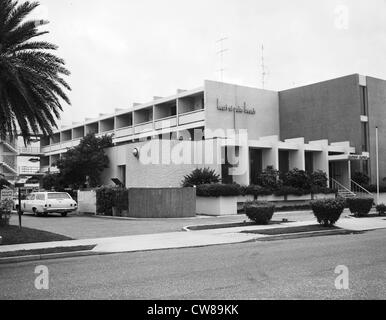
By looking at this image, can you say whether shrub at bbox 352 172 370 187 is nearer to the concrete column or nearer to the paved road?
the concrete column

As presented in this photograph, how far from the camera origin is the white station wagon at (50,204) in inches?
1137

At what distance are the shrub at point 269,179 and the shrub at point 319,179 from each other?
3771 mm

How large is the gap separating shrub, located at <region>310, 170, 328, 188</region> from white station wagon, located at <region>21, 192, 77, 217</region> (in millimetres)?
17684

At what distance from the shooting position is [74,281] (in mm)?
9039

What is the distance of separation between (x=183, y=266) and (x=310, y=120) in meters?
37.4

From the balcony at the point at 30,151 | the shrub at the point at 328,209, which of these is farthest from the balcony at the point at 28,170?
the shrub at the point at 328,209

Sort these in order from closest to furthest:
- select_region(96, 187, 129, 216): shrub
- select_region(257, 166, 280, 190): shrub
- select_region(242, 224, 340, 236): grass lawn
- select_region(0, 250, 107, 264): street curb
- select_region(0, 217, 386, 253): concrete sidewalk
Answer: select_region(0, 250, 107, 264): street curb, select_region(0, 217, 386, 253): concrete sidewalk, select_region(242, 224, 340, 236): grass lawn, select_region(96, 187, 129, 216): shrub, select_region(257, 166, 280, 190): shrub

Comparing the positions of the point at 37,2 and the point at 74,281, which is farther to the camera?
the point at 37,2

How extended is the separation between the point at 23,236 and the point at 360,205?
1766 cm

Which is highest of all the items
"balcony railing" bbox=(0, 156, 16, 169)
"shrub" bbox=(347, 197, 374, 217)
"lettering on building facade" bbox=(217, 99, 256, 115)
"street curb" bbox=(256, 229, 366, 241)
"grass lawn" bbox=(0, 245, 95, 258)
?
"lettering on building facade" bbox=(217, 99, 256, 115)

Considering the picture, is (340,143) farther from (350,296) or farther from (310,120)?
(350,296)

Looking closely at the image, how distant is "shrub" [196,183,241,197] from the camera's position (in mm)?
28672

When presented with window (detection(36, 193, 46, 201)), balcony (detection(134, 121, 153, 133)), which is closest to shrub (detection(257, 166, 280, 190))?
window (detection(36, 193, 46, 201))
